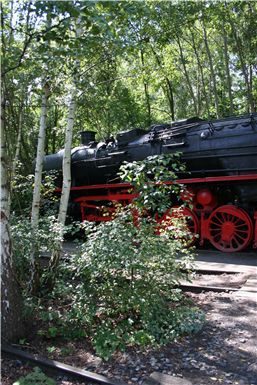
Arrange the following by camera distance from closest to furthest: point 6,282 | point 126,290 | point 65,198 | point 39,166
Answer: point 6,282 → point 126,290 → point 39,166 → point 65,198

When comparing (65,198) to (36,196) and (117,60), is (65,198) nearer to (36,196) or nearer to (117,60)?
(36,196)

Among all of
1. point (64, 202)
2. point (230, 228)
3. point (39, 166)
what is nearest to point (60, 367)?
point (64, 202)

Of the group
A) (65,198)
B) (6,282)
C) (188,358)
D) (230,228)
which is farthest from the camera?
(230,228)

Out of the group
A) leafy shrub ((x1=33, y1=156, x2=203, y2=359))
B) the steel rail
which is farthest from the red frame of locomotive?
the steel rail

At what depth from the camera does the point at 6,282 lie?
4.01m

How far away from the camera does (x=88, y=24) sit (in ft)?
10.5

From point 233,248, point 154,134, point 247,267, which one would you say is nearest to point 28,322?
point 247,267

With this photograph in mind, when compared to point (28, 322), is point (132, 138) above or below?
above

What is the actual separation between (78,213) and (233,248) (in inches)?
180

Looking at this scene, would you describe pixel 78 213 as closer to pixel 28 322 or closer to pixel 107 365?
pixel 28 322

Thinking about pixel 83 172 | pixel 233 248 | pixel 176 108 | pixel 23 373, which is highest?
pixel 176 108

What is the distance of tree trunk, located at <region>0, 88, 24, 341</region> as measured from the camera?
3924mm

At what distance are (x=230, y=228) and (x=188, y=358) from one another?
506 cm

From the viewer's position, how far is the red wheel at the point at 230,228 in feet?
27.0
